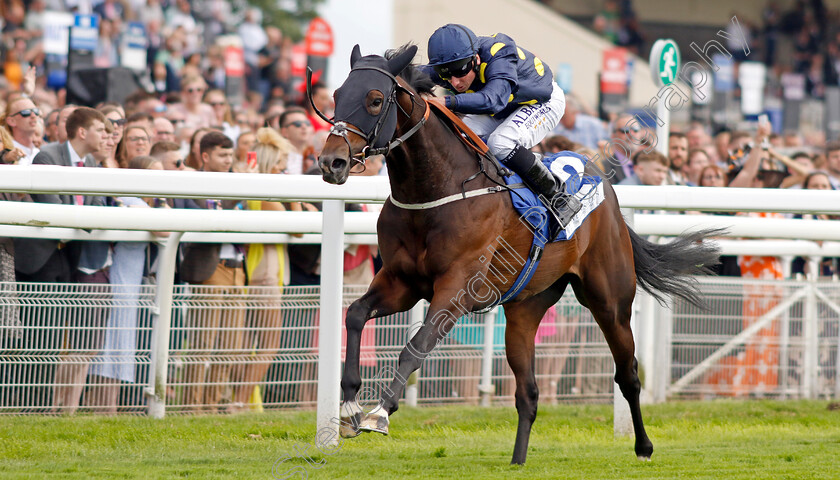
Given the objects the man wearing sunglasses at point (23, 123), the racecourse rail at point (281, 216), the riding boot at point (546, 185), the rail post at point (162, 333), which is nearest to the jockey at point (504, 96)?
the riding boot at point (546, 185)

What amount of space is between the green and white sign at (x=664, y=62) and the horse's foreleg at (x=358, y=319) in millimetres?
3470

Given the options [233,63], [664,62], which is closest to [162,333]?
[664,62]

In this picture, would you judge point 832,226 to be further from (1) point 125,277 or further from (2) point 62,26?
(2) point 62,26

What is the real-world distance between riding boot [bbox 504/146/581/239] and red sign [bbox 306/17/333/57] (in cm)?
663

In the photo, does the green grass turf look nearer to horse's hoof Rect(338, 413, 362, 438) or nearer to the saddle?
horse's hoof Rect(338, 413, 362, 438)

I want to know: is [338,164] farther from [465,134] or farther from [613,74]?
[613,74]

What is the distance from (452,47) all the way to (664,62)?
317 cm

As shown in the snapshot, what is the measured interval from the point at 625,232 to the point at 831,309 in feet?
9.21

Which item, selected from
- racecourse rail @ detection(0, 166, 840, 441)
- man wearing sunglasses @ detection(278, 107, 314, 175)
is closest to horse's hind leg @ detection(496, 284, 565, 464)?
racecourse rail @ detection(0, 166, 840, 441)

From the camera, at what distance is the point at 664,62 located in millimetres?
7375

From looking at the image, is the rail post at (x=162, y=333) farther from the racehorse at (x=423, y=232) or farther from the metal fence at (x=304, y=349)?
the racehorse at (x=423, y=232)

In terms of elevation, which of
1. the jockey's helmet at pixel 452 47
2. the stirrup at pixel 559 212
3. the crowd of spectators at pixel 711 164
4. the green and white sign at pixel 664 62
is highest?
the green and white sign at pixel 664 62

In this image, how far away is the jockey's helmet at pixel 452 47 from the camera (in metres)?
4.62

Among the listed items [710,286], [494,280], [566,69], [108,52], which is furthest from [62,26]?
[494,280]
